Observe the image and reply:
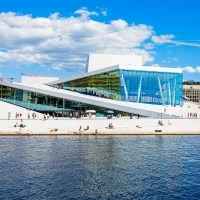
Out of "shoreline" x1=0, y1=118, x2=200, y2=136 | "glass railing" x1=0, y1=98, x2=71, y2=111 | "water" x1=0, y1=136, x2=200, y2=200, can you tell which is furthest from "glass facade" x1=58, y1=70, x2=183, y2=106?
"water" x1=0, y1=136, x2=200, y2=200

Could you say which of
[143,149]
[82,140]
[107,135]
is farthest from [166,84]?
[143,149]

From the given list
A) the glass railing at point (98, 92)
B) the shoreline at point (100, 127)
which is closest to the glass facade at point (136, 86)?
the glass railing at point (98, 92)

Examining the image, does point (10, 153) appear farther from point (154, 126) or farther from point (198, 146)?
point (154, 126)

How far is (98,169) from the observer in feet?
86.2

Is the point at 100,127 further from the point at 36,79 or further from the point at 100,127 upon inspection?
the point at 36,79

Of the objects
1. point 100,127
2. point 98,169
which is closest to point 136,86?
point 100,127

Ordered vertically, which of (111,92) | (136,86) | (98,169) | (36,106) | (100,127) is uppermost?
(136,86)

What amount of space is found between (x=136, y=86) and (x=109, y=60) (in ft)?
33.5

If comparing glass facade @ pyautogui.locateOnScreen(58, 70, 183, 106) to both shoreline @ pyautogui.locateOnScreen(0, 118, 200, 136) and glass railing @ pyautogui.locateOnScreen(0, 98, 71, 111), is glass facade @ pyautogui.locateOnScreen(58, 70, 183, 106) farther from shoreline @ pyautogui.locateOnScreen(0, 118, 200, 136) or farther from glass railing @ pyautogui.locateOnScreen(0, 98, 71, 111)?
shoreline @ pyautogui.locateOnScreen(0, 118, 200, 136)

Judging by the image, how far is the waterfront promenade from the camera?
45875 millimetres

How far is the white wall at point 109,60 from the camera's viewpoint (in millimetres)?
64500

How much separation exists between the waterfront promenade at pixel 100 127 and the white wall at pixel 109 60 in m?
17.0

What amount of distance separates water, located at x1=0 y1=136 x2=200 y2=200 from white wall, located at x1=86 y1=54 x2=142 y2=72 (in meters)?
26.5

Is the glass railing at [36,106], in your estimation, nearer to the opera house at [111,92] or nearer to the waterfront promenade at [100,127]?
the opera house at [111,92]
